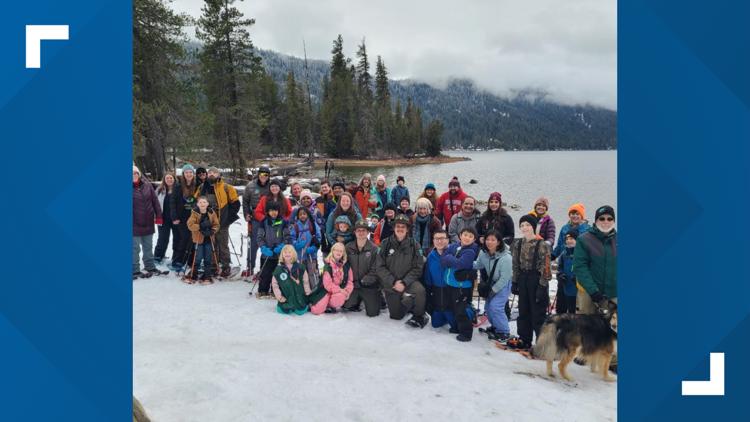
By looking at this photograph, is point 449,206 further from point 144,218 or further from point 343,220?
point 144,218

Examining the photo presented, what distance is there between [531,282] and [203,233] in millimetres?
5505

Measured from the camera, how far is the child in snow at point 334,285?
6.47 metres

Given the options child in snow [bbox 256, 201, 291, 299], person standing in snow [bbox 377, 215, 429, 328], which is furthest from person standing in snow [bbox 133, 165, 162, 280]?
person standing in snow [bbox 377, 215, 429, 328]

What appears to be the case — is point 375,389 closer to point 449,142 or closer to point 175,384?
point 175,384

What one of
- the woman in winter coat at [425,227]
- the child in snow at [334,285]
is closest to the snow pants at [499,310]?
the woman in winter coat at [425,227]

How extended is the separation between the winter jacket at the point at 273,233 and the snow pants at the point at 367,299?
5.26ft

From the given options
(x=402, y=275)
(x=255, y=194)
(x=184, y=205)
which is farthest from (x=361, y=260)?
(x=184, y=205)

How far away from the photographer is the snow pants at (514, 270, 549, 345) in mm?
5535

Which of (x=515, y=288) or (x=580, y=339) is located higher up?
(x=515, y=288)

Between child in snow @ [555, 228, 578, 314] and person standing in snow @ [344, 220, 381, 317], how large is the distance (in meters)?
2.64

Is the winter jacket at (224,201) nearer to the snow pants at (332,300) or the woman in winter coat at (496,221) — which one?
the snow pants at (332,300)

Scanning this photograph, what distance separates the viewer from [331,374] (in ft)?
14.5
